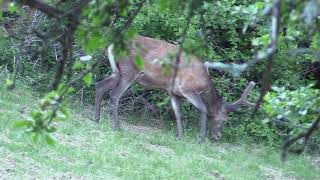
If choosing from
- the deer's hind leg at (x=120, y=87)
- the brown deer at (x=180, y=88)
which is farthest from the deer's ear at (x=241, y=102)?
the deer's hind leg at (x=120, y=87)

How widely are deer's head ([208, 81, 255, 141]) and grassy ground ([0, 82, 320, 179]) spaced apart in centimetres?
40

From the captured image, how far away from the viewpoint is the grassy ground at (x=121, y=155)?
8.24m

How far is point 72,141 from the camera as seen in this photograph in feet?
31.7

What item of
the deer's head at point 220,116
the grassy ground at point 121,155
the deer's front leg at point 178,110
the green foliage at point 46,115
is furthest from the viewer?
the deer's head at point 220,116

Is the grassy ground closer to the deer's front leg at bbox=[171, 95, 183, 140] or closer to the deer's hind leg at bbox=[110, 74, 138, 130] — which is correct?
the deer's front leg at bbox=[171, 95, 183, 140]

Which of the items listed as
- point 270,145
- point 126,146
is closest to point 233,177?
point 126,146

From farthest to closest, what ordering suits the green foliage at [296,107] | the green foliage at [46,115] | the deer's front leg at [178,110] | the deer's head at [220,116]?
the deer's head at [220,116] < the deer's front leg at [178,110] < the green foliage at [296,107] < the green foliage at [46,115]

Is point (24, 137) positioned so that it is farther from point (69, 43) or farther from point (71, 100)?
point (69, 43)

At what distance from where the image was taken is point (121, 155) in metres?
9.38

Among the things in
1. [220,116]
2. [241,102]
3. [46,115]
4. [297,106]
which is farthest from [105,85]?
[46,115]

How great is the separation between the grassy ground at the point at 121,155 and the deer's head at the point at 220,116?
0.40 metres

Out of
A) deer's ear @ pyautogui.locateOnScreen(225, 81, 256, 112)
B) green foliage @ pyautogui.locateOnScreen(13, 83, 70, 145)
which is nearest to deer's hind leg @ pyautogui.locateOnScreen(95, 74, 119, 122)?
deer's ear @ pyautogui.locateOnScreen(225, 81, 256, 112)

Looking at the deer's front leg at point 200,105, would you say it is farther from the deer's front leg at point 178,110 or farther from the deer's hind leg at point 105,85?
the deer's hind leg at point 105,85

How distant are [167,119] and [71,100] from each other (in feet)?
6.44
